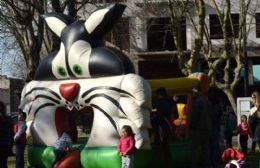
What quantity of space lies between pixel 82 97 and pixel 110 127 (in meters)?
1.08

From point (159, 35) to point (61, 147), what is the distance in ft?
83.4

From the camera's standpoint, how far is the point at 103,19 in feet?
44.0

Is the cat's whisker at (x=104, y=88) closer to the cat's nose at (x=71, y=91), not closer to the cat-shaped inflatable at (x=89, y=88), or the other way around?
the cat-shaped inflatable at (x=89, y=88)

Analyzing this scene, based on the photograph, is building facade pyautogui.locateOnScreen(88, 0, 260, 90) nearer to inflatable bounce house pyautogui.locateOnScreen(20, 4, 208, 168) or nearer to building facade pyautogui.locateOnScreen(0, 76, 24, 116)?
inflatable bounce house pyautogui.locateOnScreen(20, 4, 208, 168)

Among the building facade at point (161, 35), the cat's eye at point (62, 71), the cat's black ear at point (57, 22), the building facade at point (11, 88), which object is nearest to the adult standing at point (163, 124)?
the cat's eye at point (62, 71)

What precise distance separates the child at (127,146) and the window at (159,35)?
24280 millimetres

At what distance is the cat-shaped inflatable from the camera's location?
1255 centimetres

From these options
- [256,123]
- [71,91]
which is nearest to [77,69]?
[71,91]

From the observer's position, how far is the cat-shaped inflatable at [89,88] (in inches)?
494

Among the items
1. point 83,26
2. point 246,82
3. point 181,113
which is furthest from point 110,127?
point 246,82

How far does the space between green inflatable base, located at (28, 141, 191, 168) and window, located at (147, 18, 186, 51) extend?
21.8 m

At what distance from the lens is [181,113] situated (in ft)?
52.2

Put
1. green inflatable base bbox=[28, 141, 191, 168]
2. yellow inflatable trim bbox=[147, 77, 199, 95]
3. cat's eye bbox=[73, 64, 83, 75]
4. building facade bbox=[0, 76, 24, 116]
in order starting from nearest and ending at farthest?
green inflatable base bbox=[28, 141, 191, 168]
cat's eye bbox=[73, 64, 83, 75]
yellow inflatable trim bbox=[147, 77, 199, 95]
building facade bbox=[0, 76, 24, 116]

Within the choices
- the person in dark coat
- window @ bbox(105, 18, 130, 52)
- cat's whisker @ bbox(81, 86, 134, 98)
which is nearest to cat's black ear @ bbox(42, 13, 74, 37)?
cat's whisker @ bbox(81, 86, 134, 98)
